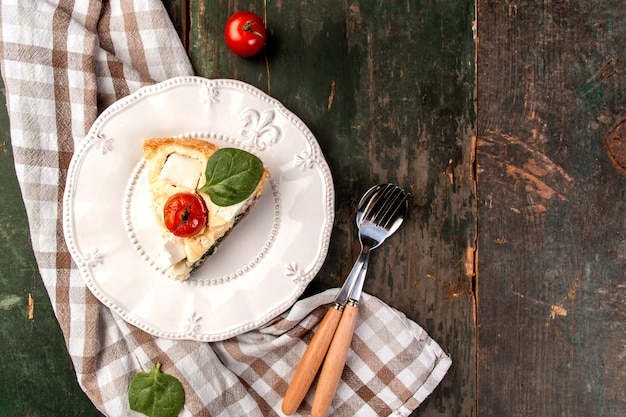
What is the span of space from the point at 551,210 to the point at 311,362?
1445 mm

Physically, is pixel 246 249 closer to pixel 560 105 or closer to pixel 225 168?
pixel 225 168

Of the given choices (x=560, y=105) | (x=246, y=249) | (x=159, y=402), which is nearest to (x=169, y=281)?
(x=246, y=249)

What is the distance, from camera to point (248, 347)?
2852 mm

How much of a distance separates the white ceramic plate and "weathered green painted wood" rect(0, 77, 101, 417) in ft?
1.34

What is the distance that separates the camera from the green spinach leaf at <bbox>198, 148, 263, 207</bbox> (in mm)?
2533

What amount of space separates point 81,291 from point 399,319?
1556 mm

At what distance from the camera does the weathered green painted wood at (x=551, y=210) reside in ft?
9.74

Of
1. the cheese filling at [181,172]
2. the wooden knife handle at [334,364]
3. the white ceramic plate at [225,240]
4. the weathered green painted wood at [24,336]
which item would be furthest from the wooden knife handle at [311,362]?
the weathered green painted wood at [24,336]

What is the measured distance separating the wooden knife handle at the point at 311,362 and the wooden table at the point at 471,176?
0.77ft

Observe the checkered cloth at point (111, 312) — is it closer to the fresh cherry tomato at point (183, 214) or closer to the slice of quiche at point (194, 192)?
the slice of quiche at point (194, 192)

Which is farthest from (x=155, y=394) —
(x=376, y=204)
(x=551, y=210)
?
(x=551, y=210)

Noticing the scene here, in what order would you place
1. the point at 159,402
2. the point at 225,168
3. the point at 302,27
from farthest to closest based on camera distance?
the point at 302,27
the point at 159,402
the point at 225,168

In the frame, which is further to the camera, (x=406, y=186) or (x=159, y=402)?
(x=406, y=186)

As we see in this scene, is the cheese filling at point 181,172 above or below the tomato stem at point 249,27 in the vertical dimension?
below
